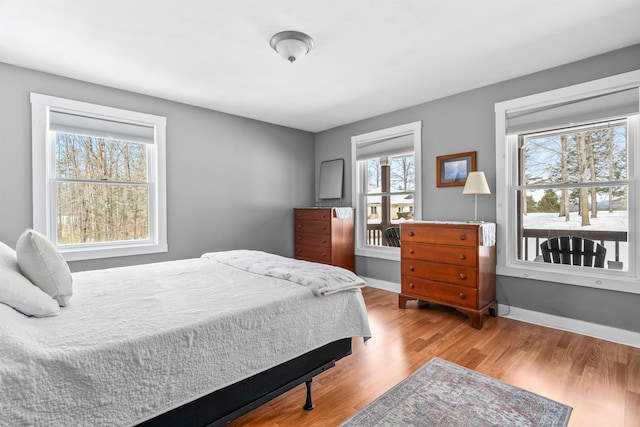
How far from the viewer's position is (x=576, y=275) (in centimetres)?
288

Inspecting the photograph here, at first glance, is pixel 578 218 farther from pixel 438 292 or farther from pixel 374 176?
pixel 374 176

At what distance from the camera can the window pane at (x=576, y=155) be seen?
2.77 meters

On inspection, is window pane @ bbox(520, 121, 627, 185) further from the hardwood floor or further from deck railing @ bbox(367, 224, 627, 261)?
the hardwood floor

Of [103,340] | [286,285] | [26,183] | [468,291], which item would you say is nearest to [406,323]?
[468,291]

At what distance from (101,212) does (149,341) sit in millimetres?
2879

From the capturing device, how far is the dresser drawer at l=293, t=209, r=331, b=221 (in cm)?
442

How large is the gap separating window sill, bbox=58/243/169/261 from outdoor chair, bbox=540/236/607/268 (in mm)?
4157

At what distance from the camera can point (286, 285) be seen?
1.83 meters

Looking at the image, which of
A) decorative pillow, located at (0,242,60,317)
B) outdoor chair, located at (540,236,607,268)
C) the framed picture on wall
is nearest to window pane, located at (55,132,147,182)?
decorative pillow, located at (0,242,60,317)

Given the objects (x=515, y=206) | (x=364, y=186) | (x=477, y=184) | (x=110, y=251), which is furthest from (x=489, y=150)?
(x=110, y=251)

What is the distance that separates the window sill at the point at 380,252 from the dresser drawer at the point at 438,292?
673mm

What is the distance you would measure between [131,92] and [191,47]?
1387 mm

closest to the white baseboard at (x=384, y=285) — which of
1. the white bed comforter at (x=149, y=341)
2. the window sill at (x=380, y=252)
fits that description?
the window sill at (x=380, y=252)

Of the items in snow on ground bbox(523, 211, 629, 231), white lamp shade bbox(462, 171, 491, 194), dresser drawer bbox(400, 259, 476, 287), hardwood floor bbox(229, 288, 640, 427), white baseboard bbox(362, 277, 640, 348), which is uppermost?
white lamp shade bbox(462, 171, 491, 194)
